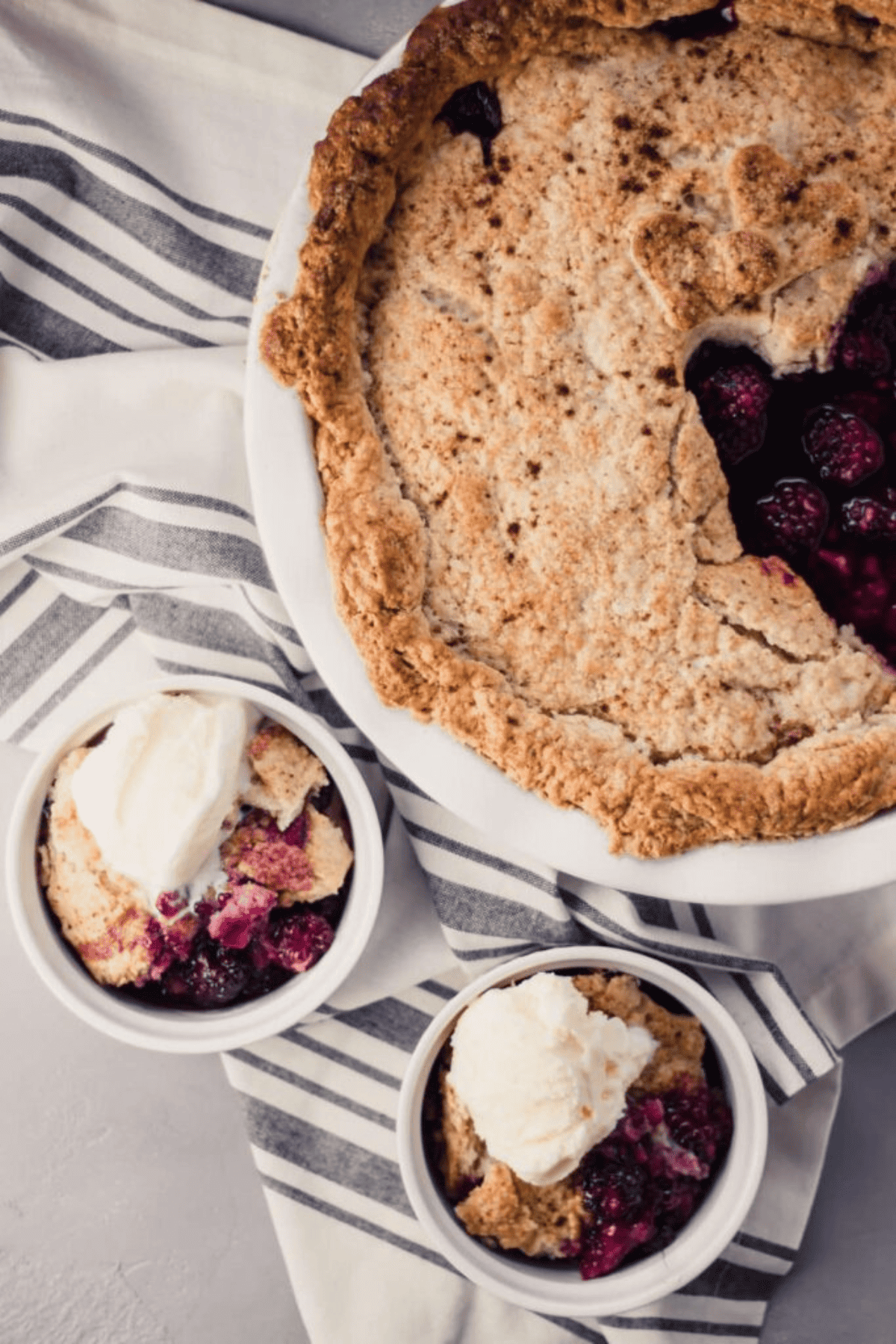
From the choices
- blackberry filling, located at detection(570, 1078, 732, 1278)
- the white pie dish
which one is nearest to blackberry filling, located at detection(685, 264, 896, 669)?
the white pie dish

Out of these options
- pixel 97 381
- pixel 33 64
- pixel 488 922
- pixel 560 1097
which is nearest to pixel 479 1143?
pixel 560 1097

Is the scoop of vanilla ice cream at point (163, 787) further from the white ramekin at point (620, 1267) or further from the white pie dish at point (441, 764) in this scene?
the white ramekin at point (620, 1267)

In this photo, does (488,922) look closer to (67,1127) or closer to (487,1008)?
(487,1008)

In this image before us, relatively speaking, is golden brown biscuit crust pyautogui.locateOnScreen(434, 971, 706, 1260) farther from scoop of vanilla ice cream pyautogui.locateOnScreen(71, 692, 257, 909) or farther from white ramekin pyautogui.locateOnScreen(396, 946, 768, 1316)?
scoop of vanilla ice cream pyautogui.locateOnScreen(71, 692, 257, 909)

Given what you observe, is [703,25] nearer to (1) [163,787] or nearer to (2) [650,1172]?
(1) [163,787]

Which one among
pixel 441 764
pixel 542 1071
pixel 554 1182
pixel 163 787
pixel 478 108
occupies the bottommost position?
pixel 554 1182

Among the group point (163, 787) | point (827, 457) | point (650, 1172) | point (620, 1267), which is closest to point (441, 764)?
point (163, 787)

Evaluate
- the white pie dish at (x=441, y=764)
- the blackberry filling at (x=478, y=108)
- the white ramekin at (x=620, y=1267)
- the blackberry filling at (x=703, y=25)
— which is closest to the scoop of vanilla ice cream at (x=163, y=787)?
the white pie dish at (x=441, y=764)
